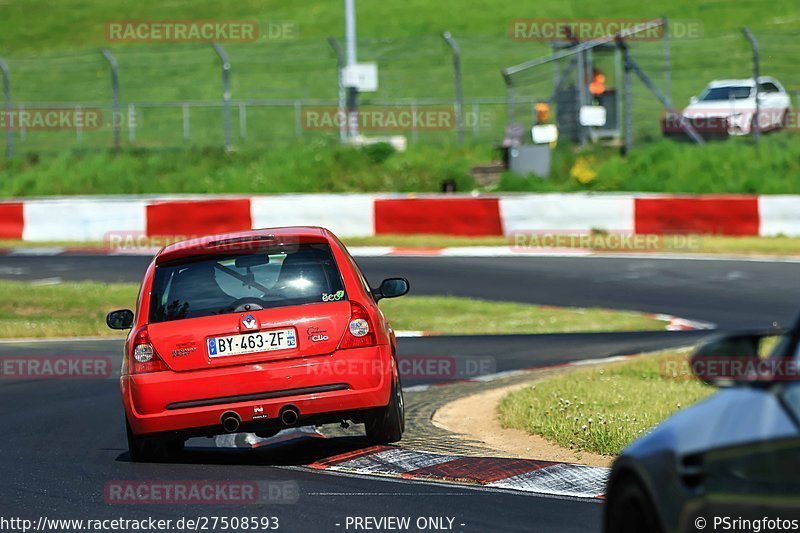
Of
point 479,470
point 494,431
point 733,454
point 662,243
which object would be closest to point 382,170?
point 662,243

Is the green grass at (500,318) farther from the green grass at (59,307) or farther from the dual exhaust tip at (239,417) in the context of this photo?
the dual exhaust tip at (239,417)

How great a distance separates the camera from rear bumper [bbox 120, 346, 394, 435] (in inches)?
337

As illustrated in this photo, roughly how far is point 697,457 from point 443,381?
9109 mm

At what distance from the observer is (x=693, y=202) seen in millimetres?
24453

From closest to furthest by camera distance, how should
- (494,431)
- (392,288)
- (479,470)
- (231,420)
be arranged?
(479,470)
(231,420)
(392,288)
(494,431)

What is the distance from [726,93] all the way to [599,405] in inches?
1017

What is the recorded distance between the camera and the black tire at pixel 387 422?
8969 mm

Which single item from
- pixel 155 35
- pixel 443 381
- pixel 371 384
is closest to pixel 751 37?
pixel 443 381

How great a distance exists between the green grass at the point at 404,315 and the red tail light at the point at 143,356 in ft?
28.7

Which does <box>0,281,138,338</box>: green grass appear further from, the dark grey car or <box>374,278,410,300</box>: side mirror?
the dark grey car

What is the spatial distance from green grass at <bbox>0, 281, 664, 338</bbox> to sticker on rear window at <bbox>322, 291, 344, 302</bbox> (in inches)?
329

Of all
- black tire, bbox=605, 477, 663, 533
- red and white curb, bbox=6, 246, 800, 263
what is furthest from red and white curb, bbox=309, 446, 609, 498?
red and white curb, bbox=6, 246, 800, 263

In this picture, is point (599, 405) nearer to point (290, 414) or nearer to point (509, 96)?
point (290, 414)

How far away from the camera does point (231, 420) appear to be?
8555 millimetres
